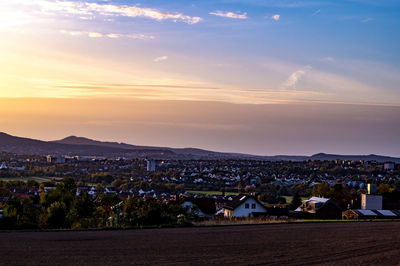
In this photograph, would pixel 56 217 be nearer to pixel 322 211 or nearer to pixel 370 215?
pixel 370 215

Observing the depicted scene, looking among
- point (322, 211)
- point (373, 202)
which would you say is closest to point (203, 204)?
point (322, 211)

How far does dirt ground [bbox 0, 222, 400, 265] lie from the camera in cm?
1969

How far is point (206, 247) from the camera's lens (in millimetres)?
23531

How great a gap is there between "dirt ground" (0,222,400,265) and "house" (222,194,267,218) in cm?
2514

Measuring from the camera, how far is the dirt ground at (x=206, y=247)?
19688 millimetres

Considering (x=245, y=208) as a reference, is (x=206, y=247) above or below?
above

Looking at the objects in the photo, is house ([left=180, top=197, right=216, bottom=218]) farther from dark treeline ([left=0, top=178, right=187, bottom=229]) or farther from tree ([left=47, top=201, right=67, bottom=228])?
tree ([left=47, top=201, right=67, bottom=228])

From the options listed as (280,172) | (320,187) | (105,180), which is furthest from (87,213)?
(280,172)

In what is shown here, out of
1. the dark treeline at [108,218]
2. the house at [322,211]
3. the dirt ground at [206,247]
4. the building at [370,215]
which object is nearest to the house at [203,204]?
the house at [322,211]

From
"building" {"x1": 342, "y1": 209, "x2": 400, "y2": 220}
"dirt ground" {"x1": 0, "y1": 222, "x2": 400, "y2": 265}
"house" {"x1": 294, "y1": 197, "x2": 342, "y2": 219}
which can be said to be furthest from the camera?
"house" {"x1": 294, "y1": 197, "x2": 342, "y2": 219}

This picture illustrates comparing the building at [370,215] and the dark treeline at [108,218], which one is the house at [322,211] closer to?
the building at [370,215]

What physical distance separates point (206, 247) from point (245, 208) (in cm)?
3518

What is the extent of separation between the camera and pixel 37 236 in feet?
93.6

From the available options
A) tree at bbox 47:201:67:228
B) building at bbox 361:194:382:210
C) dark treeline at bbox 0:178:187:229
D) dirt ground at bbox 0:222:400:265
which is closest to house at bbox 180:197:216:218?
dark treeline at bbox 0:178:187:229
